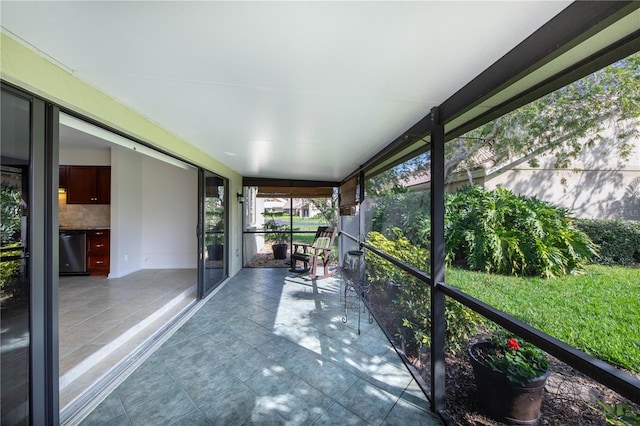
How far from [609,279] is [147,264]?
267 inches

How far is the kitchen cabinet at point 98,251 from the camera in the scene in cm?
473

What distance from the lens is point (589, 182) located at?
127 cm

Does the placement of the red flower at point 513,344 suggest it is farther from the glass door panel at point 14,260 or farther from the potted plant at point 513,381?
the glass door panel at point 14,260

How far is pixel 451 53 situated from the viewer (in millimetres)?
1208

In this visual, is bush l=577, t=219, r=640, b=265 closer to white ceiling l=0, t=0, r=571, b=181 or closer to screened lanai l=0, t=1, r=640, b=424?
screened lanai l=0, t=1, r=640, b=424

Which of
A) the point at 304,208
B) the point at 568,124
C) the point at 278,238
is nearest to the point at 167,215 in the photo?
the point at 278,238

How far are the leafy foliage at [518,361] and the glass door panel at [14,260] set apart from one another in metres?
2.73

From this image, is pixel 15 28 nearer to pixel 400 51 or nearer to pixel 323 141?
pixel 400 51

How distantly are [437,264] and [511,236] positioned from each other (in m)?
0.65

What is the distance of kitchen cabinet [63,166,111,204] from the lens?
482cm

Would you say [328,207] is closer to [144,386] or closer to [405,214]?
[405,214]

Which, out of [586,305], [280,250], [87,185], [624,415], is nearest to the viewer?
[624,415]

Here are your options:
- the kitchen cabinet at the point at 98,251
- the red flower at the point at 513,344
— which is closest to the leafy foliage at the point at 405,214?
the red flower at the point at 513,344

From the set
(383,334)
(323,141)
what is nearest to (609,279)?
(383,334)
